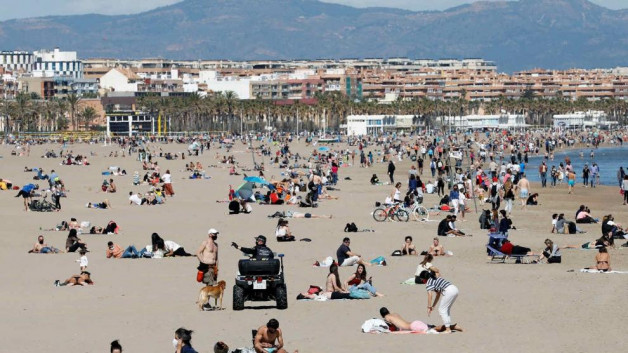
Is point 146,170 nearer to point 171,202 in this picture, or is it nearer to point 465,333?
point 171,202

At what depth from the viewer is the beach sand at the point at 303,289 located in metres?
13.0

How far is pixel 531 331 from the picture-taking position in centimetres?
1333

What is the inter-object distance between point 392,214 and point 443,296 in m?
13.6

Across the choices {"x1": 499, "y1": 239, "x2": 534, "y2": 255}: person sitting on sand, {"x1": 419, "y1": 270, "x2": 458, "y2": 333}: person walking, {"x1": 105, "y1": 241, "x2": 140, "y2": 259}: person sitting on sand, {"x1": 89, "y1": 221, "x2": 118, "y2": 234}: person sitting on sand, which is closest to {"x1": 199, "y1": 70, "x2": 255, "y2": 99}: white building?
{"x1": 89, "y1": 221, "x2": 118, "y2": 234}: person sitting on sand

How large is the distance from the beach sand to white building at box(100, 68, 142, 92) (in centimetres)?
12274

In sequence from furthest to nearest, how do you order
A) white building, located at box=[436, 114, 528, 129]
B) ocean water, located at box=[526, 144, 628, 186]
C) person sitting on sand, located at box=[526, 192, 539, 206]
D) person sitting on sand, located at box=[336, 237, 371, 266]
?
white building, located at box=[436, 114, 528, 129], ocean water, located at box=[526, 144, 628, 186], person sitting on sand, located at box=[526, 192, 539, 206], person sitting on sand, located at box=[336, 237, 371, 266]

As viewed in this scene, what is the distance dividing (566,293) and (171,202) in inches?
766

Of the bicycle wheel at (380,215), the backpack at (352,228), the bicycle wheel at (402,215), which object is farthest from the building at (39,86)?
the backpack at (352,228)

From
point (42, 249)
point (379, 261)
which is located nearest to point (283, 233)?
point (379, 261)

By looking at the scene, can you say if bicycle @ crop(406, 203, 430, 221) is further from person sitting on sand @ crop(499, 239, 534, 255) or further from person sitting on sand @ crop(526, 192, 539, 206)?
person sitting on sand @ crop(499, 239, 534, 255)

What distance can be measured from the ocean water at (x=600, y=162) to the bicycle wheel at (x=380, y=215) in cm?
2128

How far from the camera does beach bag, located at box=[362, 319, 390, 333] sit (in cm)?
1342

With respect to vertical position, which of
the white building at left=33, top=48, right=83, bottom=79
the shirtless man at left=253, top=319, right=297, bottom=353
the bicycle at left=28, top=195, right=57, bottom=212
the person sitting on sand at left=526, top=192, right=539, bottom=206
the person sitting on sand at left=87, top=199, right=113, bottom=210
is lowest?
the person sitting on sand at left=87, top=199, right=113, bottom=210

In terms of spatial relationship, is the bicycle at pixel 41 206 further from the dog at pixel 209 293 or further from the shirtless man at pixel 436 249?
the dog at pixel 209 293
